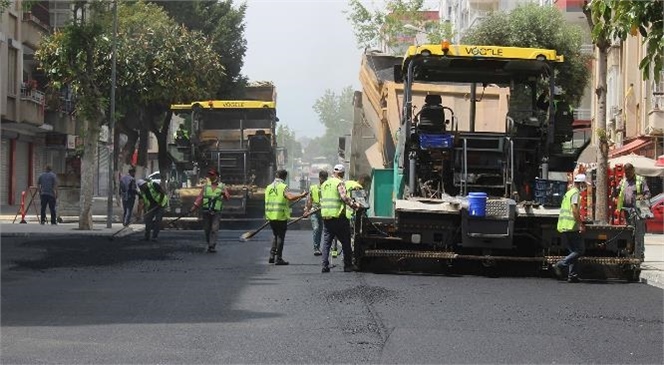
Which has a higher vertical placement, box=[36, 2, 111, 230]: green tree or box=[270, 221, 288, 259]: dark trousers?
box=[36, 2, 111, 230]: green tree

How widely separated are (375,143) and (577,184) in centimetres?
540

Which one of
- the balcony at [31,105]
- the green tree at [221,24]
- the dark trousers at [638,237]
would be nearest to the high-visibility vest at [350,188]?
the dark trousers at [638,237]

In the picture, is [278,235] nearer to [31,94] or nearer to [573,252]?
[573,252]

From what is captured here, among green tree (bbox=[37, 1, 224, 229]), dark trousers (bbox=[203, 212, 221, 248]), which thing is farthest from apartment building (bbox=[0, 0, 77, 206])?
dark trousers (bbox=[203, 212, 221, 248])

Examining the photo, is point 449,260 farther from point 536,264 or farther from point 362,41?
point 362,41

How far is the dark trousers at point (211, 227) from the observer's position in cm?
1891

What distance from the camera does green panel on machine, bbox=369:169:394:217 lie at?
16312mm

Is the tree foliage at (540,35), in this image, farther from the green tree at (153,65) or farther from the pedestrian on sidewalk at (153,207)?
the pedestrian on sidewalk at (153,207)

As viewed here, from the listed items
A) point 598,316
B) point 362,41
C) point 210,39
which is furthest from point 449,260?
point 362,41

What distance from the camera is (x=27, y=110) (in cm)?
3775

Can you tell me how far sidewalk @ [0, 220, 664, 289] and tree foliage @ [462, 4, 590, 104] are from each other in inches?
320

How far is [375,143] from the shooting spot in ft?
62.7

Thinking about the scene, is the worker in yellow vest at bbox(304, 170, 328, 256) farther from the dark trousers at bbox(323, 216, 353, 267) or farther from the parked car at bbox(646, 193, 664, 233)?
the parked car at bbox(646, 193, 664, 233)

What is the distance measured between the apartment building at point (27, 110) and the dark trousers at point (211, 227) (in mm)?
16984
